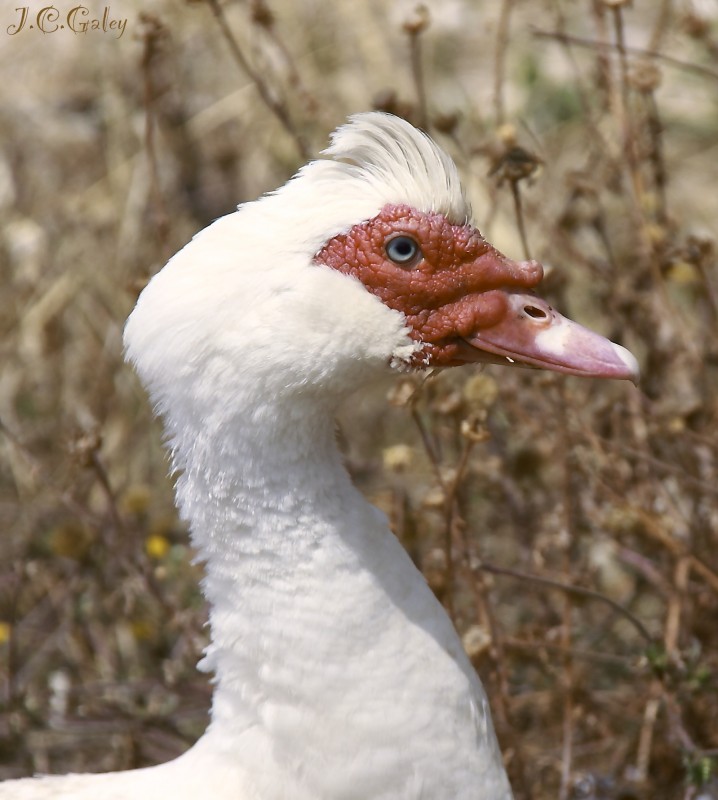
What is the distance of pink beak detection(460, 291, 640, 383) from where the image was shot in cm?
172

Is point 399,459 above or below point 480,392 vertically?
below

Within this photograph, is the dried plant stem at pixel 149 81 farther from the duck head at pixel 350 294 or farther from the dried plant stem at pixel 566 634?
the dried plant stem at pixel 566 634

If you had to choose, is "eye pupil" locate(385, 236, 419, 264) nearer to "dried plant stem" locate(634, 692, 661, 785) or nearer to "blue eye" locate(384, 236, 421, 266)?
"blue eye" locate(384, 236, 421, 266)

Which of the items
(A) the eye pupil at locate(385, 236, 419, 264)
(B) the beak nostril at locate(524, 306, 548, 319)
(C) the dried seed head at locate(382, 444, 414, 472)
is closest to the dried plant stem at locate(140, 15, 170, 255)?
(C) the dried seed head at locate(382, 444, 414, 472)

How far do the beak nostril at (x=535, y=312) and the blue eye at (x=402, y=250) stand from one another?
190 mm

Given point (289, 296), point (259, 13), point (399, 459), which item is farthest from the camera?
point (259, 13)

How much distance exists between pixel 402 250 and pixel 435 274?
0.06 meters

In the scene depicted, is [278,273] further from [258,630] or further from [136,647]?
[136,647]

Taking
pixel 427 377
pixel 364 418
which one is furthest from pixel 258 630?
pixel 364 418

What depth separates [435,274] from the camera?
68.8 inches

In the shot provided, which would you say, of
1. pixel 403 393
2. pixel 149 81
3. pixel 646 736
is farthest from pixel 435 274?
pixel 646 736

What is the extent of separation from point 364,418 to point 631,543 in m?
1.47

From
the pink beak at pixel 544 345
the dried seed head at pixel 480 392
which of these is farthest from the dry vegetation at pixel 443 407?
the pink beak at pixel 544 345

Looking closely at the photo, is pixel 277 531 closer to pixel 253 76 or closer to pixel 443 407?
pixel 443 407
